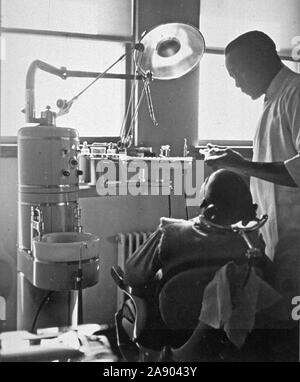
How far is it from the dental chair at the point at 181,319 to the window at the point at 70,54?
661 millimetres

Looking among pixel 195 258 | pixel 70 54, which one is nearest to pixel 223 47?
pixel 70 54

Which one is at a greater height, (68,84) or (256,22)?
(256,22)

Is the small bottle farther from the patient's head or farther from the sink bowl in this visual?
the patient's head

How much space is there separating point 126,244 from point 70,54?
2.67ft

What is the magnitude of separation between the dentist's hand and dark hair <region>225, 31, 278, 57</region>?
0.38 meters

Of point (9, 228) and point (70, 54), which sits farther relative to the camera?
point (70, 54)

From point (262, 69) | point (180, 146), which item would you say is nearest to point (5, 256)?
point (180, 146)

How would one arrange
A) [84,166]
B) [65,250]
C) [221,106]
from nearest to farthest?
[65,250]
[84,166]
[221,106]

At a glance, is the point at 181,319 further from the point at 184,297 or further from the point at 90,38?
the point at 90,38

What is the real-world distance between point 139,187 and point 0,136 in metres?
0.56

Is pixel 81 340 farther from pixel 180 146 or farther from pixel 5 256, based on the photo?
pixel 180 146

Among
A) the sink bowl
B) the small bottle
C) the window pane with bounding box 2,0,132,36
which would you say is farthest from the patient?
the window pane with bounding box 2,0,132,36

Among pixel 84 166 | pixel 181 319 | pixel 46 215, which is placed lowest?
pixel 181 319

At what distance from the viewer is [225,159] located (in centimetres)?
154
